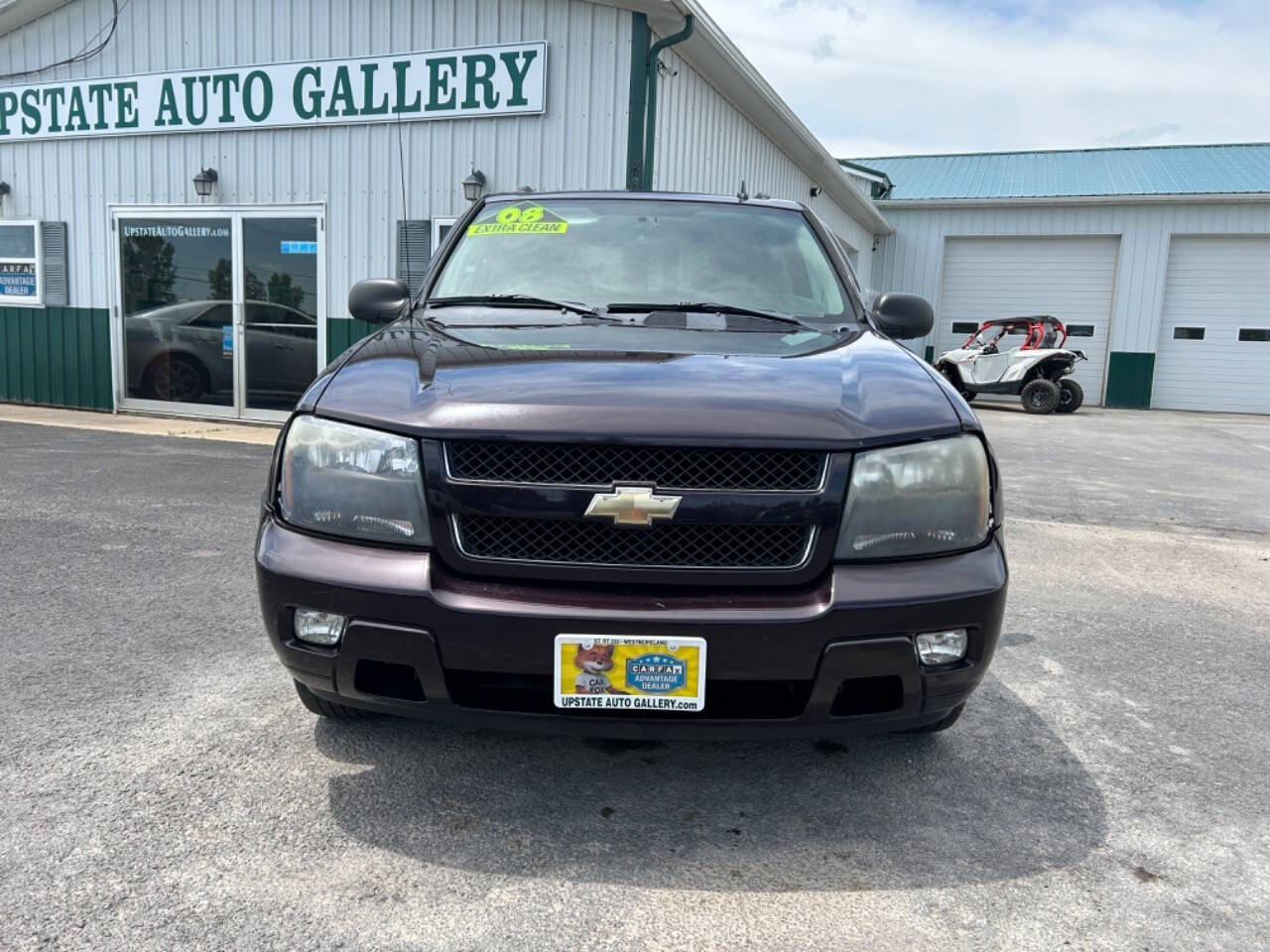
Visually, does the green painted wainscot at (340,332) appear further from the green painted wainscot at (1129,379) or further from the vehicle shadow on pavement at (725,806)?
the green painted wainscot at (1129,379)

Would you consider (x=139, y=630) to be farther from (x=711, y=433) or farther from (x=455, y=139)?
(x=455, y=139)

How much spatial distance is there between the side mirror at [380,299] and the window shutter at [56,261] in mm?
9056

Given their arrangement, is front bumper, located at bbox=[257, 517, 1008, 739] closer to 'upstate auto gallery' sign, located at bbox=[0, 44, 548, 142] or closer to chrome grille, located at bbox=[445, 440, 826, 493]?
chrome grille, located at bbox=[445, 440, 826, 493]

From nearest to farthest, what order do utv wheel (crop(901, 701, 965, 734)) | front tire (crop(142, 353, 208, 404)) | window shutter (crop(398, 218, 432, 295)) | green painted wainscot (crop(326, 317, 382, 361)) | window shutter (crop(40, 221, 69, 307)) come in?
utv wheel (crop(901, 701, 965, 734)), window shutter (crop(398, 218, 432, 295)), green painted wainscot (crop(326, 317, 382, 361)), front tire (crop(142, 353, 208, 404)), window shutter (crop(40, 221, 69, 307))

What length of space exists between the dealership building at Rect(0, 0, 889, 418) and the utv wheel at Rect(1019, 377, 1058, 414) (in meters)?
6.67

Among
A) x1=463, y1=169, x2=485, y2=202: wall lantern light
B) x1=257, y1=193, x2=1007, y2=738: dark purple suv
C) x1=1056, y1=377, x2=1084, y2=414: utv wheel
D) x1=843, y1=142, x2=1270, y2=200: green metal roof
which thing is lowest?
x1=1056, y1=377, x2=1084, y2=414: utv wheel

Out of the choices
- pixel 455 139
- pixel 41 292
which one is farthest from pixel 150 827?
pixel 41 292

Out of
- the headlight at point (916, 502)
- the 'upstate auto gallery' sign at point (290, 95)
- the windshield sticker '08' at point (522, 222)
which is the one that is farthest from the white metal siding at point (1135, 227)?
the headlight at point (916, 502)

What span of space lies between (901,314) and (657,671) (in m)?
1.81

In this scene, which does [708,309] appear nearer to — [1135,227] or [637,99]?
[637,99]

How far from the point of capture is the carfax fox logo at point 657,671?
6.15ft

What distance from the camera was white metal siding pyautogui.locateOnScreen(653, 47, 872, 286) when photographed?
848cm

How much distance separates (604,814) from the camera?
86.6 inches

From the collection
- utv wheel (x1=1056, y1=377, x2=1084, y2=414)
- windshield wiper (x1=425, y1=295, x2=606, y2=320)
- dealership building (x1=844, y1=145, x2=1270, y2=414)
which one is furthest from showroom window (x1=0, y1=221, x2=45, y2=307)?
dealership building (x1=844, y1=145, x2=1270, y2=414)
